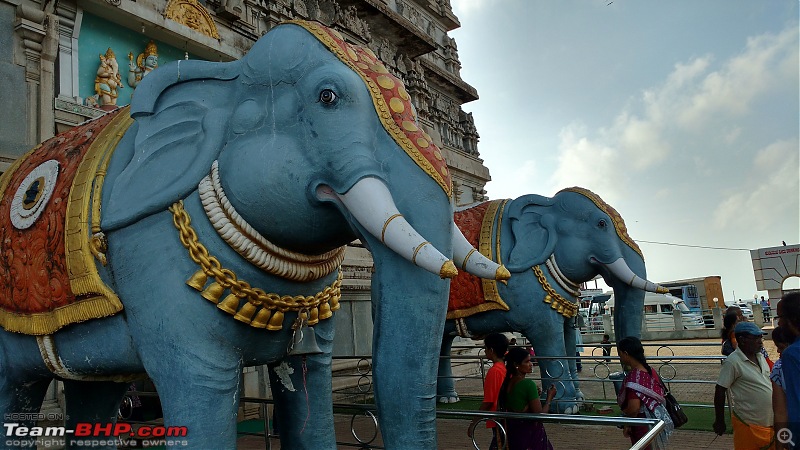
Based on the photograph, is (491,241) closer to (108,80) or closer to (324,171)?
(108,80)

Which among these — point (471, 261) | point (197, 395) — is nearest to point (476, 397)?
point (471, 261)

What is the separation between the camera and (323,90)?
2213 mm

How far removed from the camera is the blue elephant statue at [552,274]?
22.4ft

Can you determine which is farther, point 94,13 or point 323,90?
point 94,13

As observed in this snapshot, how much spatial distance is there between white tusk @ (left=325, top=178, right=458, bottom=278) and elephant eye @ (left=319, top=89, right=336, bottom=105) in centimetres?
36

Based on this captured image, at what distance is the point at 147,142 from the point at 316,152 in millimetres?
784

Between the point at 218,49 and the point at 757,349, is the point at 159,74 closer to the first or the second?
the point at 757,349

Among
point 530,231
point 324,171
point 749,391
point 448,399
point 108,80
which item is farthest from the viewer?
point 448,399

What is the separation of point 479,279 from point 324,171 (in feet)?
16.7

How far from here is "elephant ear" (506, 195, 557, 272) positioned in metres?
6.94

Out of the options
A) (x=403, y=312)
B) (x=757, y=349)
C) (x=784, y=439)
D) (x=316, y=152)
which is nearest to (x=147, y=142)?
(x=316, y=152)

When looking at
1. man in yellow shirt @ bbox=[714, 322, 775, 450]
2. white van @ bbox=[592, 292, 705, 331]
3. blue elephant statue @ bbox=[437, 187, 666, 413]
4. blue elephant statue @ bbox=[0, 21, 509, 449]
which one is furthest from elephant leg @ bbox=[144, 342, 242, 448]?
white van @ bbox=[592, 292, 705, 331]

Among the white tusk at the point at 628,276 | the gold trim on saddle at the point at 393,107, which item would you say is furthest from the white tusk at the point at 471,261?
the white tusk at the point at 628,276

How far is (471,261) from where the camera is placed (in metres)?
2.31
